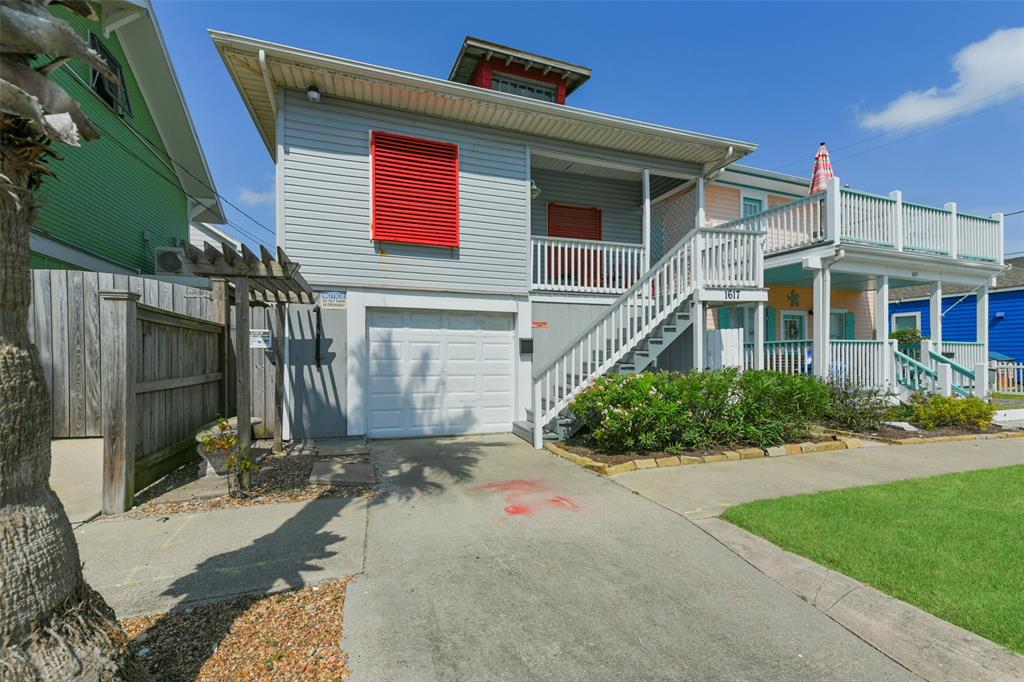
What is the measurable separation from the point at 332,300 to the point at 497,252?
2.96 m

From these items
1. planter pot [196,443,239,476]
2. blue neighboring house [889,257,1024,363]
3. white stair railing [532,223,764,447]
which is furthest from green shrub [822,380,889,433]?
blue neighboring house [889,257,1024,363]

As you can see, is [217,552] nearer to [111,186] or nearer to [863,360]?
[111,186]

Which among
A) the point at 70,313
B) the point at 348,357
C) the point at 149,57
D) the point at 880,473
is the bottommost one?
the point at 880,473

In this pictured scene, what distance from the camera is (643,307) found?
7945 mm

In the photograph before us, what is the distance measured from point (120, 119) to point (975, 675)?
13.3 metres

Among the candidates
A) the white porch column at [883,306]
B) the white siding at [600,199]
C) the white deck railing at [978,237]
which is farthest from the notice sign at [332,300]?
the white deck railing at [978,237]

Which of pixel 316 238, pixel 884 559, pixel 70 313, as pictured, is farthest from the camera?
pixel 316 238

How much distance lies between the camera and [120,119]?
9.20m

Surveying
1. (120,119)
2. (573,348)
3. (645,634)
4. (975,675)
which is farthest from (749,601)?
(120,119)

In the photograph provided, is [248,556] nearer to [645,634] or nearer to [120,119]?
[645,634]

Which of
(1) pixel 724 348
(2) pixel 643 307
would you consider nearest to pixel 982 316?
(1) pixel 724 348

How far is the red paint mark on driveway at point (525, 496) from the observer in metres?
4.56

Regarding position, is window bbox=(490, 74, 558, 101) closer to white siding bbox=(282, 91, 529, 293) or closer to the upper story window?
white siding bbox=(282, 91, 529, 293)

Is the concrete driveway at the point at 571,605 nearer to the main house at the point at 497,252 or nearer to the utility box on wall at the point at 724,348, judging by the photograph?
the main house at the point at 497,252
